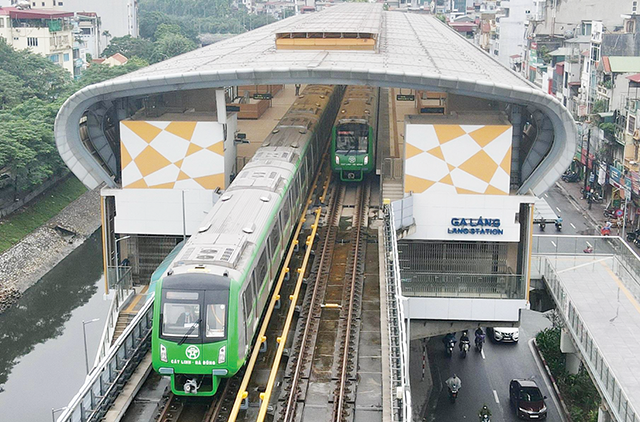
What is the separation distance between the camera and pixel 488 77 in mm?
28781

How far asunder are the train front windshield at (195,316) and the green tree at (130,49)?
9580 cm

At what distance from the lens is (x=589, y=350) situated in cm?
2580

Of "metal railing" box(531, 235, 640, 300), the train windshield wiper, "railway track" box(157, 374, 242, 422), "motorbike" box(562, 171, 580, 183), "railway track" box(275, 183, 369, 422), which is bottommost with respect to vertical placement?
"motorbike" box(562, 171, 580, 183)

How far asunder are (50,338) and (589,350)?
24569 mm

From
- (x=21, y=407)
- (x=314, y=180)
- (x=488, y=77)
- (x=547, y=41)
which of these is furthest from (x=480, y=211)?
(x=547, y=41)

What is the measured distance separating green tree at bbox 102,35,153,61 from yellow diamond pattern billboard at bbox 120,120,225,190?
276ft

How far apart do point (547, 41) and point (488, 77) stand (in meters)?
59.9

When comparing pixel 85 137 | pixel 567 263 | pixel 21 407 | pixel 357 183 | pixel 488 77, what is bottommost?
pixel 21 407

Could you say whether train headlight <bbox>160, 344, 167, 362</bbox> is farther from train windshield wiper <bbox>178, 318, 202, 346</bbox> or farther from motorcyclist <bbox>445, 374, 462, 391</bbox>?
motorcyclist <bbox>445, 374, 462, 391</bbox>

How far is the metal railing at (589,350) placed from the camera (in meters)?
22.2

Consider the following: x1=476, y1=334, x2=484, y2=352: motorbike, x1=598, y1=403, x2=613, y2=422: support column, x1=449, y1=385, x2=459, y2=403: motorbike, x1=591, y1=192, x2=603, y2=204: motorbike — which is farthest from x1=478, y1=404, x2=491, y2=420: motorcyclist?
x1=591, y1=192, x2=603, y2=204: motorbike

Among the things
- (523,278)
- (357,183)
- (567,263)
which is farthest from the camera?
(357,183)

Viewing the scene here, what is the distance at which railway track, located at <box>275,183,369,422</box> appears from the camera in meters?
18.6

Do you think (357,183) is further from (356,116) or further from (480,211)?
(480,211)
